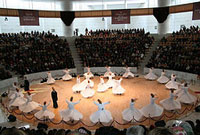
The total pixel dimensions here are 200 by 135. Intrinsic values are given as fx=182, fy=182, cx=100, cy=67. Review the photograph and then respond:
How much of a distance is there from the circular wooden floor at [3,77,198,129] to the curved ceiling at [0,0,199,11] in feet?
50.4

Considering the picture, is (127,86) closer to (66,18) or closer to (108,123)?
(108,123)

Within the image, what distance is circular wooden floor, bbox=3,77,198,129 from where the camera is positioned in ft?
34.6

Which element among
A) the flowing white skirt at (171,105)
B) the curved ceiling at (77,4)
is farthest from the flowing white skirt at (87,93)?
the curved ceiling at (77,4)

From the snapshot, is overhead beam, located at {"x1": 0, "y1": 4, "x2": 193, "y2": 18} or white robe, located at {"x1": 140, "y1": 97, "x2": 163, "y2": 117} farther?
overhead beam, located at {"x1": 0, "y1": 4, "x2": 193, "y2": 18}

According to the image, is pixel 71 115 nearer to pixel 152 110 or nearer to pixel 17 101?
pixel 152 110

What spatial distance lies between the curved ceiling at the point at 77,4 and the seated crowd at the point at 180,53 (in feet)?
23.7

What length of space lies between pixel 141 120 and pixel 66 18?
24.0 metres

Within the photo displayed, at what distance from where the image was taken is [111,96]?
13.7 m

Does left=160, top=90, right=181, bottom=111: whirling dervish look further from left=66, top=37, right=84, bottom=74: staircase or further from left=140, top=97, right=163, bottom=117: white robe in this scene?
left=66, top=37, right=84, bottom=74: staircase

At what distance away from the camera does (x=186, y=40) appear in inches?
874

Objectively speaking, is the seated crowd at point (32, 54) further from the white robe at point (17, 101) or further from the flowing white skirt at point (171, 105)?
the flowing white skirt at point (171, 105)

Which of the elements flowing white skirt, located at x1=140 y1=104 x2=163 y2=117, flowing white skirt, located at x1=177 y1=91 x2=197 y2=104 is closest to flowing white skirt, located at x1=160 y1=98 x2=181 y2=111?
flowing white skirt, located at x1=140 y1=104 x2=163 y2=117

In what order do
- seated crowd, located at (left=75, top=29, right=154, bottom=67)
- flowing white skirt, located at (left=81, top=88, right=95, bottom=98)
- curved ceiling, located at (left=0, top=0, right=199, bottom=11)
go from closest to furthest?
flowing white skirt, located at (left=81, top=88, right=95, bottom=98) < seated crowd, located at (left=75, top=29, right=154, bottom=67) < curved ceiling, located at (left=0, top=0, right=199, bottom=11)

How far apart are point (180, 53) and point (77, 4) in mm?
19260
